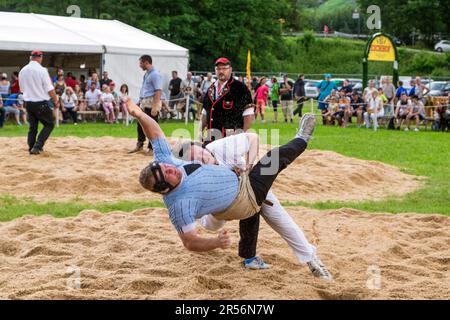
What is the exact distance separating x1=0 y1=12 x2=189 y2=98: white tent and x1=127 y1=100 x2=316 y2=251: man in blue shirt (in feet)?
57.4

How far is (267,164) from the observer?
21.1 ft

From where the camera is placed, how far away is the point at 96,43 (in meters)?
25.0

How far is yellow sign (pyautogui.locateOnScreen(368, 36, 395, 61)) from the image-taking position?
28281mm

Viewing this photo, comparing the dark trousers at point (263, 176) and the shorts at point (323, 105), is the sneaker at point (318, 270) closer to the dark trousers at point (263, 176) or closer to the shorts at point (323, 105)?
the dark trousers at point (263, 176)

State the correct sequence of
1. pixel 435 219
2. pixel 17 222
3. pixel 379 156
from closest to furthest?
pixel 17 222, pixel 435 219, pixel 379 156

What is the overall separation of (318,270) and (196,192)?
1.56 metres

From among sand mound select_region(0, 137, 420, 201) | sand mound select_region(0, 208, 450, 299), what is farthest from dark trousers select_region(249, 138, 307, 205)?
sand mound select_region(0, 137, 420, 201)

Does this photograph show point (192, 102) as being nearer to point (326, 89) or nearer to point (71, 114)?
point (71, 114)

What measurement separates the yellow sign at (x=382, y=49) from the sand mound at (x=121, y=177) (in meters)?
13.4

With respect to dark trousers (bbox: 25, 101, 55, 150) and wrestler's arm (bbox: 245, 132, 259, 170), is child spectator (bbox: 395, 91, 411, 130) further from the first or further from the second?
wrestler's arm (bbox: 245, 132, 259, 170)

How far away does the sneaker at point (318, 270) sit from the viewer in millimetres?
6711
